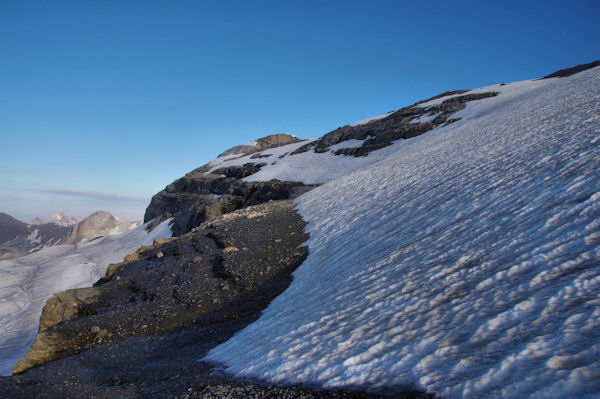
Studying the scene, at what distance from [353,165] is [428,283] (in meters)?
32.2

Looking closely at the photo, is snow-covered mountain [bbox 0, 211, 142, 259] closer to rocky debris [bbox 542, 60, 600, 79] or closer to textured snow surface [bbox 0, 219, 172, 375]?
textured snow surface [bbox 0, 219, 172, 375]

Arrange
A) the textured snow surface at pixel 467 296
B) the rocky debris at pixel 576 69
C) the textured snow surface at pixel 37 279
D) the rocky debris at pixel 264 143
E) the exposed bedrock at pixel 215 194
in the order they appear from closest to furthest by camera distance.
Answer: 1. the textured snow surface at pixel 467 296
2. the textured snow surface at pixel 37 279
3. the exposed bedrock at pixel 215 194
4. the rocky debris at pixel 576 69
5. the rocky debris at pixel 264 143

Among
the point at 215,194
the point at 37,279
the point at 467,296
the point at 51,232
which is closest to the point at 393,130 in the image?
the point at 215,194

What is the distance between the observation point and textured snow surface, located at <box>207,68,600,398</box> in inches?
128

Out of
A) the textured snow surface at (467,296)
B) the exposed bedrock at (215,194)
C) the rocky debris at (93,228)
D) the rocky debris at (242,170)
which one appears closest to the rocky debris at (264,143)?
the exposed bedrock at (215,194)

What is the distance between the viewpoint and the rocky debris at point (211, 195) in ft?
107

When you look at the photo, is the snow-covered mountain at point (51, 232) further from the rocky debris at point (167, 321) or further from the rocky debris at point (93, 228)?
the rocky debris at point (167, 321)

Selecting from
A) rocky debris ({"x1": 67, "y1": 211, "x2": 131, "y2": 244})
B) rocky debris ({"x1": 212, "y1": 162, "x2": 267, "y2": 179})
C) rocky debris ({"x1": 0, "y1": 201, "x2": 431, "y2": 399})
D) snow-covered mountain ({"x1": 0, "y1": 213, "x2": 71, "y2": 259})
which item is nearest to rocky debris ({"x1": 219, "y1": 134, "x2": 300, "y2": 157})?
rocky debris ({"x1": 212, "y1": 162, "x2": 267, "y2": 179})

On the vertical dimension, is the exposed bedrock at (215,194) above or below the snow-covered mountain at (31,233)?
below

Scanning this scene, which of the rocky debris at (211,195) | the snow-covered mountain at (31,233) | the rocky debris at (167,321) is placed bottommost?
the rocky debris at (167,321)

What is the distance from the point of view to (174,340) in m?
8.95

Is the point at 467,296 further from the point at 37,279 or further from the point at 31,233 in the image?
the point at 31,233

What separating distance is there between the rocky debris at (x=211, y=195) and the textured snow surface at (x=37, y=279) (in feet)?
21.8

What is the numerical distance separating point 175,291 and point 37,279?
3597cm
